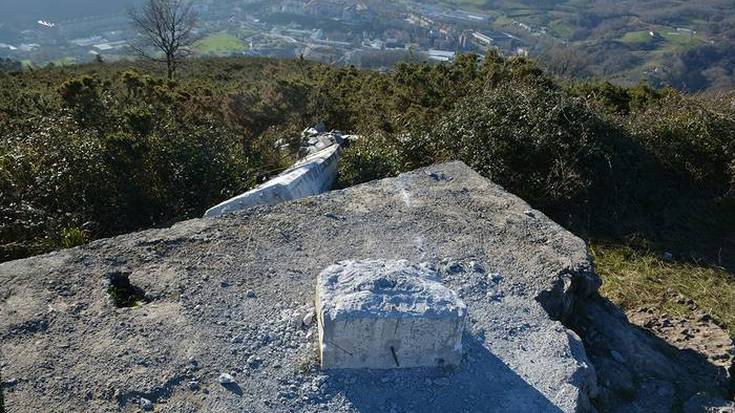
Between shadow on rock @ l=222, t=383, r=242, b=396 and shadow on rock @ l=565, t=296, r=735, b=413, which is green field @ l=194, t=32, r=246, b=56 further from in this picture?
shadow on rock @ l=222, t=383, r=242, b=396

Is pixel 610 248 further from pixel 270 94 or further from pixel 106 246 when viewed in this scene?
pixel 270 94

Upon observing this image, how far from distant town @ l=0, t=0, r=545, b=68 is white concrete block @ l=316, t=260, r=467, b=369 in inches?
699

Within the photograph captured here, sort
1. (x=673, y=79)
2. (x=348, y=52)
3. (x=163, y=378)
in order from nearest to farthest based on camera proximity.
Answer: (x=163, y=378), (x=673, y=79), (x=348, y=52)

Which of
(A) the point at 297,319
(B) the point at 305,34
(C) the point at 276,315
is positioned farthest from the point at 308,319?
(B) the point at 305,34

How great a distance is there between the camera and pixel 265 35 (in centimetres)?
3369

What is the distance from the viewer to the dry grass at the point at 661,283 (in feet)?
16.9

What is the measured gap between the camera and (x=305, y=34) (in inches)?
1328

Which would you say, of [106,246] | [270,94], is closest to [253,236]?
[106,246]

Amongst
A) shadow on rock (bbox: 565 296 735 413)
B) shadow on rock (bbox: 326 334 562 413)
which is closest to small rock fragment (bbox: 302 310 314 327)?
shadow on rock (bbox: 326 334 562 413)

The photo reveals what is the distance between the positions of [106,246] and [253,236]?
1075 millimetres

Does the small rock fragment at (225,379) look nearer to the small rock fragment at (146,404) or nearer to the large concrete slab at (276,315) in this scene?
the large concrete slab at (276,315)

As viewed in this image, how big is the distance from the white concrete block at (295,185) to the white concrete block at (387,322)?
1963 millimetres

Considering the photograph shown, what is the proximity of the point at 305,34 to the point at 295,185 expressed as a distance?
30.1 metres

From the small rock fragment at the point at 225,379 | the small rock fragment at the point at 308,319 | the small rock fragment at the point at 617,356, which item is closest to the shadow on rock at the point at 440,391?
the small rock fragment at the point at 308,319
